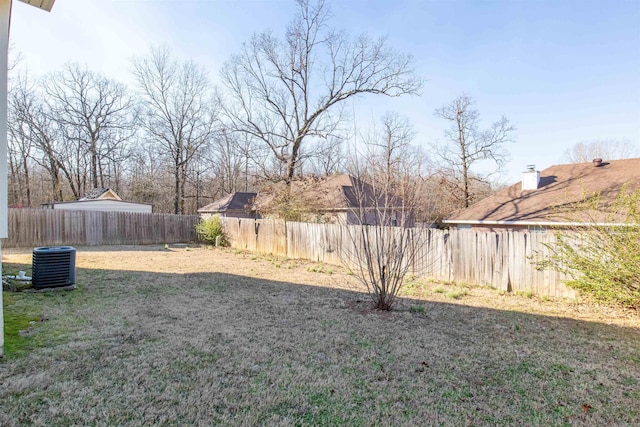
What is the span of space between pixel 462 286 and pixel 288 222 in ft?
23.6

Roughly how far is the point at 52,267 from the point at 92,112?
2377 cm

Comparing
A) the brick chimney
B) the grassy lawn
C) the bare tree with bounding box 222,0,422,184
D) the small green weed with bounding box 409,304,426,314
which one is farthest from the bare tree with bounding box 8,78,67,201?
the brick chimney

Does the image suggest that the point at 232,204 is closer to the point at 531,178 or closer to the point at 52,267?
the point at 52,267

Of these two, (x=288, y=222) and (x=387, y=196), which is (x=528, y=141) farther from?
(x=387, y=196)

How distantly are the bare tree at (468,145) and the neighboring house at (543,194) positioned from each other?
6.44 metres

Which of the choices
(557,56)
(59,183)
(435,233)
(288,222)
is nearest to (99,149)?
(59,183)

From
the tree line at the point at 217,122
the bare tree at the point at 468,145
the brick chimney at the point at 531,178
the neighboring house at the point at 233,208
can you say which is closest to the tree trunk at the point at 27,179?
the tree line at the point at 217,122

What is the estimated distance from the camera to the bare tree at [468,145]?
20266 mm

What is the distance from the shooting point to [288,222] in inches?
515

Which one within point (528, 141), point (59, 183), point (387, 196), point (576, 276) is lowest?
point (576, 276)

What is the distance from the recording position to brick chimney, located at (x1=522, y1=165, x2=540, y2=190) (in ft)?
42.6

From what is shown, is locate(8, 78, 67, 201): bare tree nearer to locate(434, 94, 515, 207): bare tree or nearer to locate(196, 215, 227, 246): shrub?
locate(196, 215, 227, 246): shrub

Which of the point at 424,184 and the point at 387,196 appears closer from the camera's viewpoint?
→ the point at 387,196

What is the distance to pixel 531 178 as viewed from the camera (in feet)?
42.9
